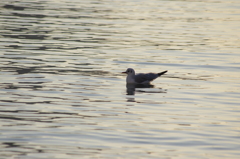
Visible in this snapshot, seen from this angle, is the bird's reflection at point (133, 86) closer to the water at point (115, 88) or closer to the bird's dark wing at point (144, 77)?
the water at point (115, 88)

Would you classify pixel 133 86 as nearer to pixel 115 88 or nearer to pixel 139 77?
pixel 139 77

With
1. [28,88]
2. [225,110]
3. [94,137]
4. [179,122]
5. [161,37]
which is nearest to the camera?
[94,137]

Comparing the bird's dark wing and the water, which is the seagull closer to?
the bird's dark wing

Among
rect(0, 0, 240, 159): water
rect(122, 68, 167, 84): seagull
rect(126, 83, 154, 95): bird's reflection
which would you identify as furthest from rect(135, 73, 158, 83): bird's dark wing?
rect(0, 0, 240, 159): water

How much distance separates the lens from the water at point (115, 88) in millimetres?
10547

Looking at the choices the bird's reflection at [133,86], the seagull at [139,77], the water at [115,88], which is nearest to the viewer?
the water at [115,88]

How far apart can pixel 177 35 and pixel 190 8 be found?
15041 mm

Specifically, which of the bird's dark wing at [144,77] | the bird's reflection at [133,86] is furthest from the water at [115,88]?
the bird's dark wing at [144,77]

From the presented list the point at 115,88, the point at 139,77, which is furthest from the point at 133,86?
the point at 115,88

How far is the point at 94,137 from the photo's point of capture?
35.6 ft

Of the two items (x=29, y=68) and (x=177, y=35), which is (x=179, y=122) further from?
(x=177, y=35)

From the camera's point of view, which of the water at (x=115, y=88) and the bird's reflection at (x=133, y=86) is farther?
the bird's reflection at (x=133, y=86)

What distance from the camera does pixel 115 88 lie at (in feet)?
53.9

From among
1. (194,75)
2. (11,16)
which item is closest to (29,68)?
(194,75)
